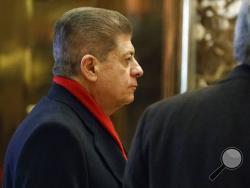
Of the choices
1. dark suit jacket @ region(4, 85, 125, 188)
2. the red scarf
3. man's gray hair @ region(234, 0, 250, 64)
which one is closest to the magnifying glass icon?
man's gray hair @ region(234, 0, 250, 64)

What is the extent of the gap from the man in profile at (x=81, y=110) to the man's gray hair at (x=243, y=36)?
541 mm

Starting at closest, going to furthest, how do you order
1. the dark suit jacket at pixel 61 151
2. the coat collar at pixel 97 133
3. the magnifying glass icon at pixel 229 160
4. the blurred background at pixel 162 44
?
the magnifying glass icon at pixel 229 160 → the dark suit jacket at pixel 61 151 → the coat collar at pixel 97 133 → the blurred background at pixel 162 44

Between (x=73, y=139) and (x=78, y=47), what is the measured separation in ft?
0.98

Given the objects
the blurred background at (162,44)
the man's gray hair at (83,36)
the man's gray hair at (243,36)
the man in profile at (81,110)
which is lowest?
the blurred background at (162,44)

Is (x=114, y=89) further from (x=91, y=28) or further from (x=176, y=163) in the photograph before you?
(x=176, y=163)

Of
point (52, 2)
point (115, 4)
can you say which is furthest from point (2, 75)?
point (115, 4)

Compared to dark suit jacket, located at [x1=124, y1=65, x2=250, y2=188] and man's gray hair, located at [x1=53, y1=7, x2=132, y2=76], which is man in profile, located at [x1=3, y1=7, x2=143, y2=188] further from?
dark suit jacket, located at [x1=124, y1=65, x2=250, y2=188]

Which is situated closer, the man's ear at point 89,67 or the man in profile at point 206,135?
the man in profile at point 206,135

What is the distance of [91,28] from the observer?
1.61 m

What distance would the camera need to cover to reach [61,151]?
145cm

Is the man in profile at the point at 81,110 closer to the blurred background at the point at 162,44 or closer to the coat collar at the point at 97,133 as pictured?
the coat collar at the point at 97,133

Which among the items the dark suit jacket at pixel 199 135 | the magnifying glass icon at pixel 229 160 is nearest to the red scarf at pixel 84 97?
the dark suit jacket at pixel 199 135

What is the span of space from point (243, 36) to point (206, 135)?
0.23 metres

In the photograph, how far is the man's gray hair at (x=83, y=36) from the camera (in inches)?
63.4
